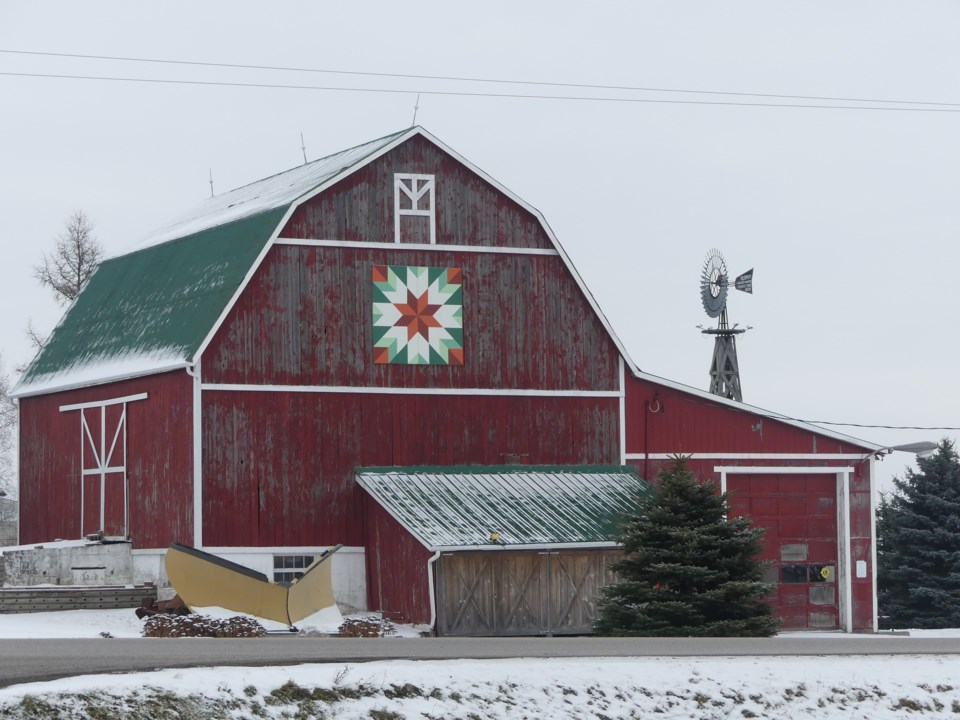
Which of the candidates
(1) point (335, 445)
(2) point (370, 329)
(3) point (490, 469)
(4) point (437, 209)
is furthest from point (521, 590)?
(4) point (437, 209)

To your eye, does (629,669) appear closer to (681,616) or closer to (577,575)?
(681,616)

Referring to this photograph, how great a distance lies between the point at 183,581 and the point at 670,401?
11.2 metres

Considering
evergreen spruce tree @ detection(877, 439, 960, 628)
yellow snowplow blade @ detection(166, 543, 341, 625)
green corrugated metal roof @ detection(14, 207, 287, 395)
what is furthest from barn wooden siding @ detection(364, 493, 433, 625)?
evergreen spruce tree @ detection(877, 439, 960, 628)

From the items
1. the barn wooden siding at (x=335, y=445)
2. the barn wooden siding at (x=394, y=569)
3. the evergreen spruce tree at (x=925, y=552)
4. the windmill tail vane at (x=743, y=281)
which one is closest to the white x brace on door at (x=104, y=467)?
the barn wooden siding at (x=335, y=445)

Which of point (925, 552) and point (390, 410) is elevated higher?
point (390, 410)

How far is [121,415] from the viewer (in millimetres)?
34875

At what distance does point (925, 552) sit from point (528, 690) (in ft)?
109

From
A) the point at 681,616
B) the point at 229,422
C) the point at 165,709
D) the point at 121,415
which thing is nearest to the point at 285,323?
the point at 229,422

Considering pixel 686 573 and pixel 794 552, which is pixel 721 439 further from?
pixel 686 573

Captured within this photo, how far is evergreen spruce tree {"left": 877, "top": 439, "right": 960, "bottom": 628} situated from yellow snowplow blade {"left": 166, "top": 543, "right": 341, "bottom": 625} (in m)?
23.8

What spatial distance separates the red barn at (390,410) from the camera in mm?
32188

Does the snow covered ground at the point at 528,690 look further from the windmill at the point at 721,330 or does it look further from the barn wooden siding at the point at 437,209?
the windmill at the point at 721,330

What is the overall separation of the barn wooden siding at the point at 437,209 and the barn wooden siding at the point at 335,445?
3.11 meters

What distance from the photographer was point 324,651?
19.9 meters
